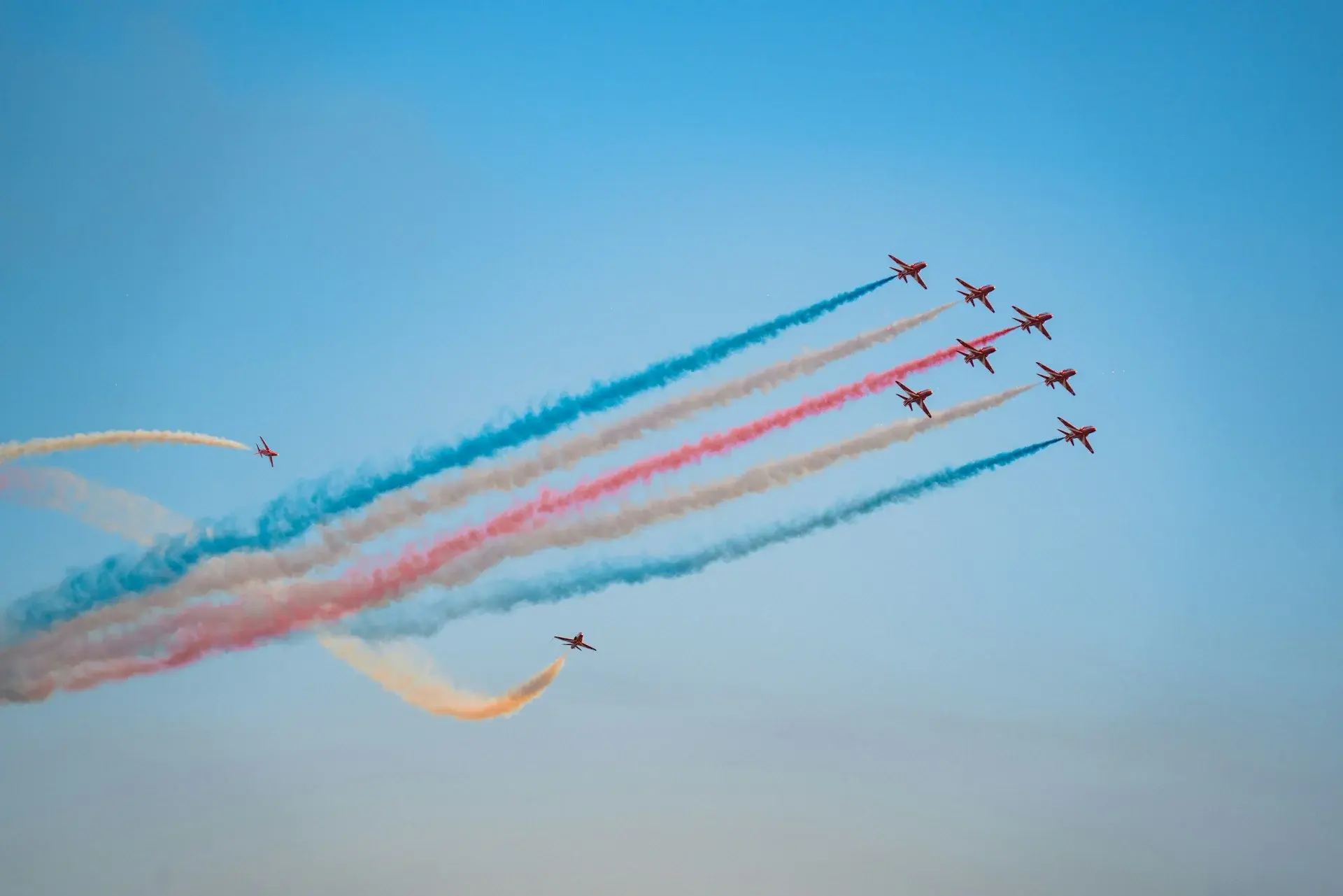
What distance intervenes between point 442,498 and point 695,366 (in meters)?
12.6

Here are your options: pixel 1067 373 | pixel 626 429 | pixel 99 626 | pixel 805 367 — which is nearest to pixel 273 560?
pixel 99 626

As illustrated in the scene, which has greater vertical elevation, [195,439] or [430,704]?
[195,439]

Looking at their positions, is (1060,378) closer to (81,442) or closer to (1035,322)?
(1035,322)

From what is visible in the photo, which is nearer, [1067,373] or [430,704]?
[430,704]

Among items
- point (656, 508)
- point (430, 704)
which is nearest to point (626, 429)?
point (656, 508)

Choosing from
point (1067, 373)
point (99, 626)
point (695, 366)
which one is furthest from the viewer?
point (1067, 373)

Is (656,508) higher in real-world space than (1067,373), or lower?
lower

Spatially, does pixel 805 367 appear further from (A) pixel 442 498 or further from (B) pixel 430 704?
(B) pixel 430 704

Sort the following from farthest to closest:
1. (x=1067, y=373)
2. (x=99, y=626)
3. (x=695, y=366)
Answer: (x=1067, y=373), (x=695, y=366), (x=99, y=626)

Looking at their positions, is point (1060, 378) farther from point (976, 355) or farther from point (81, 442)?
point (81, 442)

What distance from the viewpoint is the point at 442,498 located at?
69812 millimetres

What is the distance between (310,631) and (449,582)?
6153 millimetres

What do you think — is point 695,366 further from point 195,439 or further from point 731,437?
point 195,439

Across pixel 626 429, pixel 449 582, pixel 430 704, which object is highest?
pixel 626 429
